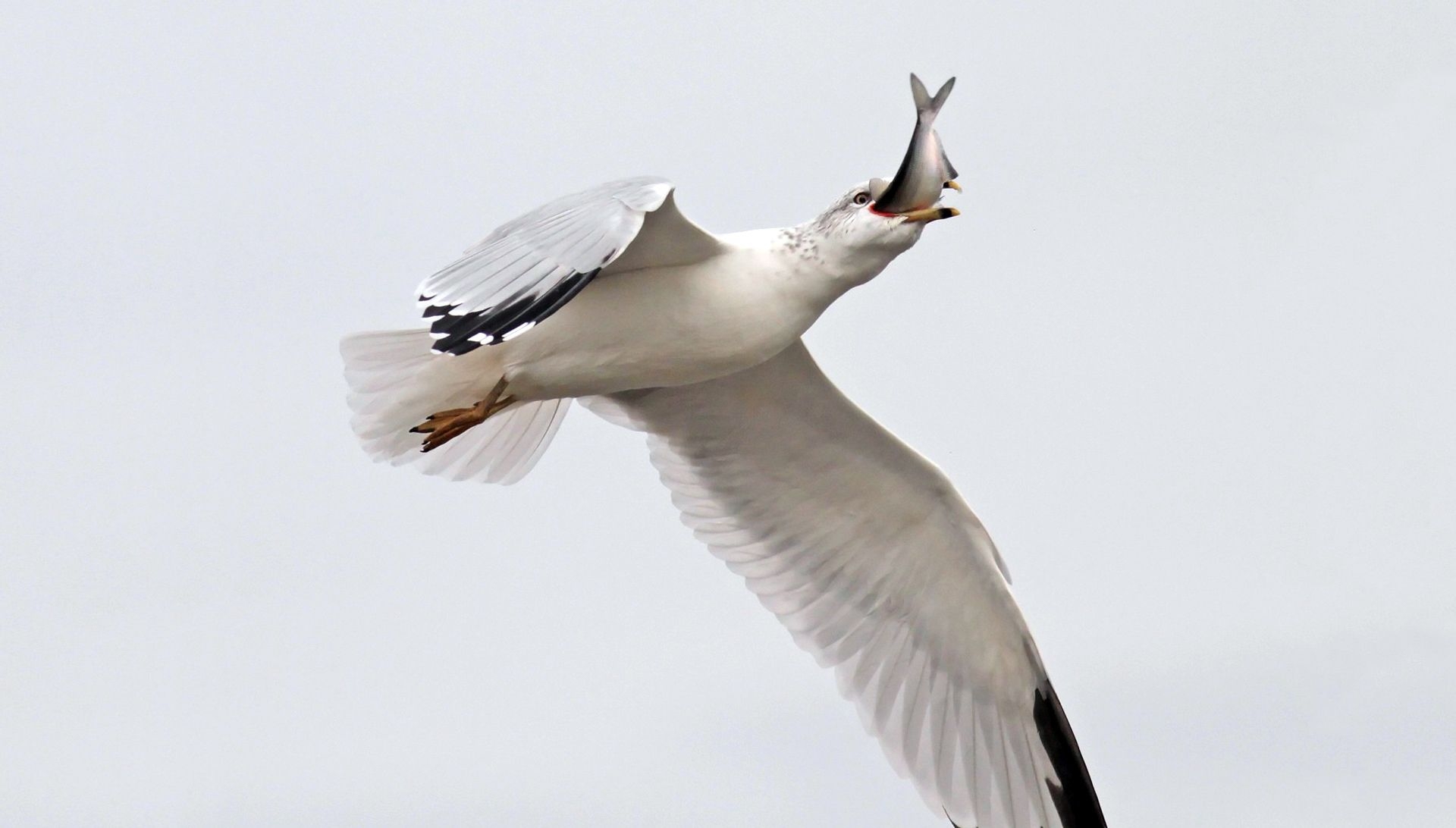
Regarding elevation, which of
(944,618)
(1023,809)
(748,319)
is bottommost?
(1023,809)

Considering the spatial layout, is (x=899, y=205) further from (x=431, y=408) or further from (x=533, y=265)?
(x=431, y=408)

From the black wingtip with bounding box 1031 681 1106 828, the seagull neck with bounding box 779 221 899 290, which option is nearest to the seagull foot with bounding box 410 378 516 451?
the seagull neck with bounding box 779 221 899 290

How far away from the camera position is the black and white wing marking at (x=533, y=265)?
6.62 metres

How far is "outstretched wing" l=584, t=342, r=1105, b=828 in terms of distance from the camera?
9375 mm

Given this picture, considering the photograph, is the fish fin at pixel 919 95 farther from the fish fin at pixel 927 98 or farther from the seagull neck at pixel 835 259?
the seagull neck at pixel 835 259

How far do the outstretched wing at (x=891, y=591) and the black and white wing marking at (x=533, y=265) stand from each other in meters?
2.22

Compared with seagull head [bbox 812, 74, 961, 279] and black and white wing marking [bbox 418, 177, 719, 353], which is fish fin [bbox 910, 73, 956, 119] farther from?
black and white wing marking [bbox 418, 177, 719, 353]

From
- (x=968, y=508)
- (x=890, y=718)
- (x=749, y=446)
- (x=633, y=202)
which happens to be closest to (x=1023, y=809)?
(x=890, y=718)

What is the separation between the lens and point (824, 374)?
8.99m

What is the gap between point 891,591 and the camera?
9680 mm

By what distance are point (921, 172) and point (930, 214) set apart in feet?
0.52

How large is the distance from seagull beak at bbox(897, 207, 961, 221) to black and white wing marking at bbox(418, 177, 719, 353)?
955mm

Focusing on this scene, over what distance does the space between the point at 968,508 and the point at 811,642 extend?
1044 millimetres

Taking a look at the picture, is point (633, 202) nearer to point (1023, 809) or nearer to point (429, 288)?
point (429, 288)
